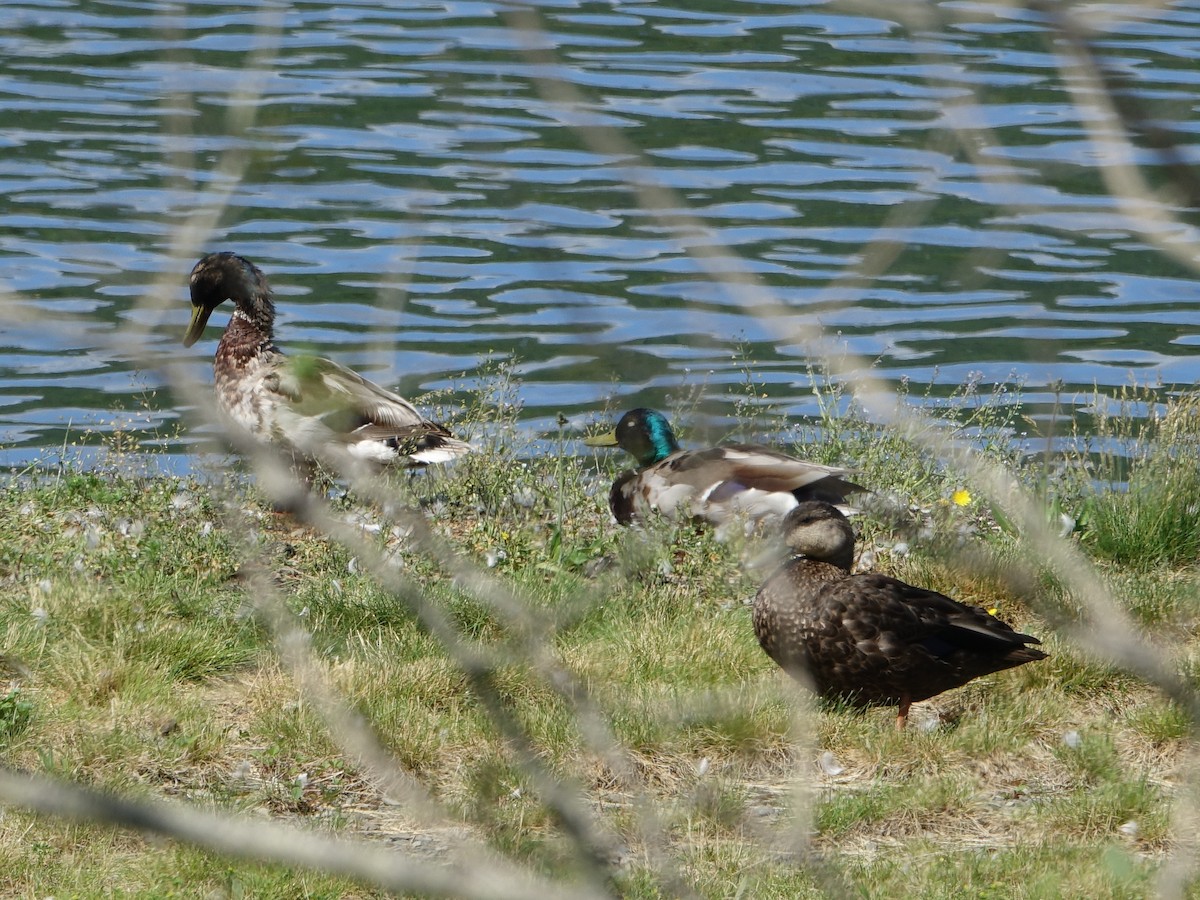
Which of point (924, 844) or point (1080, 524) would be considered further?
point (1080, 524)

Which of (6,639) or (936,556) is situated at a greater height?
(936,556)

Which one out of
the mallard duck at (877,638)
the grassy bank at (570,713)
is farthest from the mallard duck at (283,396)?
→ the mallard duck at (877,638)

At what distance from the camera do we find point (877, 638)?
5.10m

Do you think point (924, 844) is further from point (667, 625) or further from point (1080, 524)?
point (1080, 524)

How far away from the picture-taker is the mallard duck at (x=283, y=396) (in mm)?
7621

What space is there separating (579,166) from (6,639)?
26.8 ft

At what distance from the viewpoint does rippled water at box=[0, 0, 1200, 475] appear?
9.74 m

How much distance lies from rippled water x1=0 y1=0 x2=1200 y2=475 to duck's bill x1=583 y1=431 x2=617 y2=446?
449mm

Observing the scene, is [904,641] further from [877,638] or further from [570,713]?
[570,713]

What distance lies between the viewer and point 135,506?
703 cm

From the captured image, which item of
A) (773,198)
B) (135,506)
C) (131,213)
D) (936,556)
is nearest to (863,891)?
(936,556)

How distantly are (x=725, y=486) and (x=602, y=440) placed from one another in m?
1.11

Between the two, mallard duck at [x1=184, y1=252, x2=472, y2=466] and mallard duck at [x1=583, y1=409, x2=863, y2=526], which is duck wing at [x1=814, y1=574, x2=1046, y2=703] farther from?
mallard duck at [x1=184, y1=252, x2=472, y2=466]

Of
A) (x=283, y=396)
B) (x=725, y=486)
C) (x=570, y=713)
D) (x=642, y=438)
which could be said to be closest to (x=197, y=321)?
(x=283, y=396)
